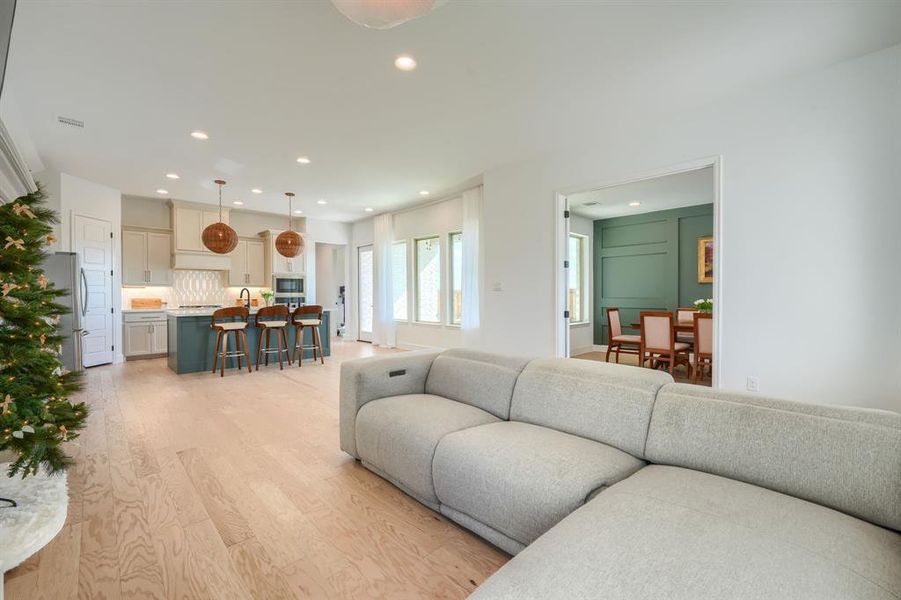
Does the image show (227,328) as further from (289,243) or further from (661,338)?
(661,338)

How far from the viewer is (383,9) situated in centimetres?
142

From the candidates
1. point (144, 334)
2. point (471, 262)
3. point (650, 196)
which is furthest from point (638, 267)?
point (144, 334)

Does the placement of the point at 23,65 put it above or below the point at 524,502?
above

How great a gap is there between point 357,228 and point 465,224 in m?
3.75

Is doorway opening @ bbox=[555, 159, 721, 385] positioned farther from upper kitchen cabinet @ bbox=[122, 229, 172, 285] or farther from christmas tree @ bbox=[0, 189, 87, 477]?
upper kitchen cabinet @ bbox=[122, 229, 172, 285]

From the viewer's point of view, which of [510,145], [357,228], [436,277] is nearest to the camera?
[510,145]

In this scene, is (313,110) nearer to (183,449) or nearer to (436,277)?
(183,449)

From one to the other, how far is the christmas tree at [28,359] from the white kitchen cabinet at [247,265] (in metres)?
7.30

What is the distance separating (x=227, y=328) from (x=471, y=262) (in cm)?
358

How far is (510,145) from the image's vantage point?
452 cm

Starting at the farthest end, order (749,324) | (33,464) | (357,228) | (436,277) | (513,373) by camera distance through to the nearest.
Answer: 1. (357,228)
2. (436,277)
3. (749,324)
4. (513,373)
5. (33,464)

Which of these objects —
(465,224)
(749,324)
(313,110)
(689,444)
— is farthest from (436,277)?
(689,444)

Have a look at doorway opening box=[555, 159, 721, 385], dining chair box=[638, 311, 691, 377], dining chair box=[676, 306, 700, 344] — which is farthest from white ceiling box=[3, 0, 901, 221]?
dining chair box=[676, 306, 700, 344]

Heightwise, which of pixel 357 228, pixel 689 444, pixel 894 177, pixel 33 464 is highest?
pixel 357 228
